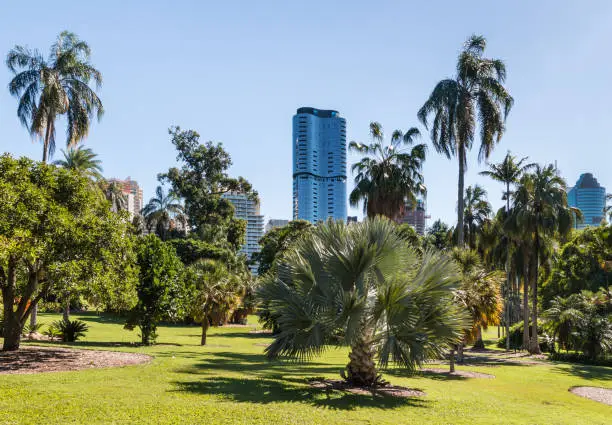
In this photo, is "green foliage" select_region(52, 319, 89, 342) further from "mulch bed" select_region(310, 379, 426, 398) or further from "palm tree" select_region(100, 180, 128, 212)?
"palm tree" select_region(100, 180, 128, 212)

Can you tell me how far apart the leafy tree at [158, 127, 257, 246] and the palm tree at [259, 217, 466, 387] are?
46930mm

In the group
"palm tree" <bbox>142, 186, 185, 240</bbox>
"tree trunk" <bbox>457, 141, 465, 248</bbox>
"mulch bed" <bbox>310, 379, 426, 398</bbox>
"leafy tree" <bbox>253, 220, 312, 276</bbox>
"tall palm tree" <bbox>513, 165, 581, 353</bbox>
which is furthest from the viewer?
"palm tree" <bbox>142, 186, 185, 240</bbox>

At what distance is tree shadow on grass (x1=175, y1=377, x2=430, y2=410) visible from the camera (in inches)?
469

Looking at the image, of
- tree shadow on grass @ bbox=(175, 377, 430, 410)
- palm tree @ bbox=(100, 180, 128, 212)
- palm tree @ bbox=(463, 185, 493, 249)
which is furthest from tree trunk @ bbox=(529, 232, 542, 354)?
palm tree @ bbox=(100, 180, 128, 212)

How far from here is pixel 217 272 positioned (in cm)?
2908

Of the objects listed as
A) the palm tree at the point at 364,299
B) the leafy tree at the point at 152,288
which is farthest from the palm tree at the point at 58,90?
the palm tree at the point at 364,299

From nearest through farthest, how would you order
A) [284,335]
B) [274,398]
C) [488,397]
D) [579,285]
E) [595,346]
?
[274,398]
[284,335]
[488,397]
[595,346]
[579,285]

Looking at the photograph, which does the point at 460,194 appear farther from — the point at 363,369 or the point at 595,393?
the point at 363,369

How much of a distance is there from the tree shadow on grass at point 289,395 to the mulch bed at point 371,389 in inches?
10.7

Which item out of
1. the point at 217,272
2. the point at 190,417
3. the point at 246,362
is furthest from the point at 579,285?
the point at 190,417

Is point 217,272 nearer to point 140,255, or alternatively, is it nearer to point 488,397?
point 140,255

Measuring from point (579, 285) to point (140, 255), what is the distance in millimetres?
40214

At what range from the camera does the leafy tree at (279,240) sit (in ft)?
136

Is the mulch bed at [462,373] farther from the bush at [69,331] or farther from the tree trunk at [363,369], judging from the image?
the bush at [69,331]
